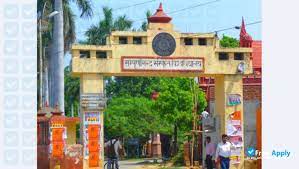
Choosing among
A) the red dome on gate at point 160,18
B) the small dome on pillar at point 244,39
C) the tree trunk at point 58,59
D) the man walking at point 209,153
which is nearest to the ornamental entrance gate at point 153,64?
the red dome on gate at point 160,18

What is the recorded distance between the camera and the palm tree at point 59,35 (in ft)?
79.8

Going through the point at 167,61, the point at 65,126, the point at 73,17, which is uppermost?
the point at 73,17

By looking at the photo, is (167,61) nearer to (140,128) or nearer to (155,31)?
(155,31)

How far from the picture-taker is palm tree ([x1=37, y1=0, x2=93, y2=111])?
2431 cm

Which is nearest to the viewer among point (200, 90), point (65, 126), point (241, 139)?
point (65, 126)

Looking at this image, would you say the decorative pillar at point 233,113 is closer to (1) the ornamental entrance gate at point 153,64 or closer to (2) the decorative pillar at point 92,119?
(1) the ornamental entrance gate at point 153,64

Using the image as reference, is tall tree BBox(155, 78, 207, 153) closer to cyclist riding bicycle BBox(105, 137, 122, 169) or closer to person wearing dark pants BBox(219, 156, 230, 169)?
cyclist riding bicycle BBox(105, 137, 122, 169)

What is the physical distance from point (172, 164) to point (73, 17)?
276 inches

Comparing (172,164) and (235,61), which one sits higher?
(235,61)

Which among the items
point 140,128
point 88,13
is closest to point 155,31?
point 88,13

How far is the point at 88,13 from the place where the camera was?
26.6m

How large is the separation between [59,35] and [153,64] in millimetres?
4939

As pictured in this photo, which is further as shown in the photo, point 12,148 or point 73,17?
point 73,17

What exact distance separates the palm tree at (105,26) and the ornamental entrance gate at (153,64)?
1565 centimetres
